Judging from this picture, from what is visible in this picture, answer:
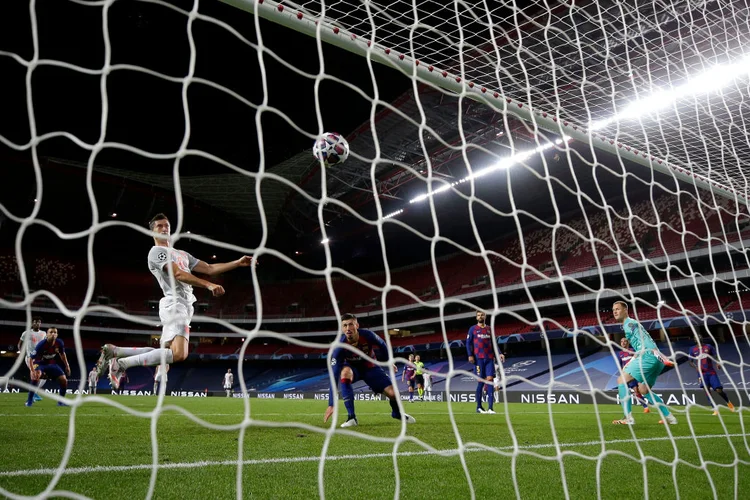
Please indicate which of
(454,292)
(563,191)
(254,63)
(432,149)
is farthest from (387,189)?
(454,292)

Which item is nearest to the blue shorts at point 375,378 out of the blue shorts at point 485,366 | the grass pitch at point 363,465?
the grass pitch at point 363,465

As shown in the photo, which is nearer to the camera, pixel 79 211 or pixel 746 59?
pixel 746 59

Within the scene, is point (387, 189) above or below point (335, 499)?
above

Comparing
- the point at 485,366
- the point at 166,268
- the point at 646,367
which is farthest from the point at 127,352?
the point at 485,366

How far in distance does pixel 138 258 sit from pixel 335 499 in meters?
35.1

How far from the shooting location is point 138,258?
111 ft

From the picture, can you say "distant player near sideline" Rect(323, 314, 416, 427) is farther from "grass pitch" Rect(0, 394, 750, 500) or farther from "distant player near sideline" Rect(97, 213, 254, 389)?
"distant player near sideline" Rect(97, 213, 254, 389)

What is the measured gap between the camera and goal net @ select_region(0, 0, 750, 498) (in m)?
2.64

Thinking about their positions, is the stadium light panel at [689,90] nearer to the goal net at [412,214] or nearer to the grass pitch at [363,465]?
the goal net at [412,214]

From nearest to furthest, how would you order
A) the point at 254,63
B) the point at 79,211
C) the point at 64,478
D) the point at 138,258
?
the point at 64,478, the point at 254,63, the point at 79,211, the point at 138,258

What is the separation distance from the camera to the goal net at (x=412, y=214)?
264 centimetres

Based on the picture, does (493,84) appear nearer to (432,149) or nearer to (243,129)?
(432,149)

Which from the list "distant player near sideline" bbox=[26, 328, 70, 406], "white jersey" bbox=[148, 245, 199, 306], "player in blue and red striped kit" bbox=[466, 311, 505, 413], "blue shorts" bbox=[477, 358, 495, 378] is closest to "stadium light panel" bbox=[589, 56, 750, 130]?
"white jersey" bbox=[148, 245, 199, 306]

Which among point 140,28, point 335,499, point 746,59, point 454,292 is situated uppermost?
point 140,28
